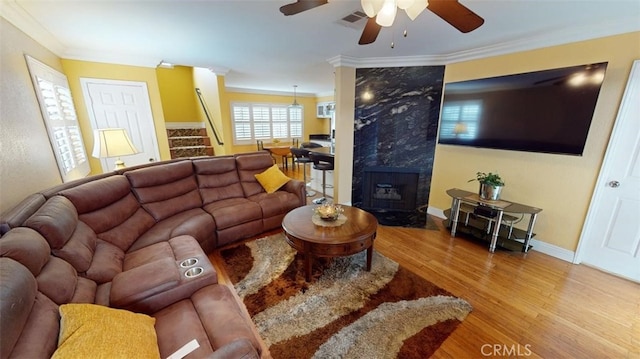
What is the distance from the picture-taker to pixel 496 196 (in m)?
2.80

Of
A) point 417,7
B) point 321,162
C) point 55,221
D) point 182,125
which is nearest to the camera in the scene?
point 417,7

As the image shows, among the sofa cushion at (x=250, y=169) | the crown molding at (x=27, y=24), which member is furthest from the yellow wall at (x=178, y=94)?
the sofa cushion at (x=250, y=169)

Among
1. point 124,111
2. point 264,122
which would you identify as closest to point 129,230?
point 124,111

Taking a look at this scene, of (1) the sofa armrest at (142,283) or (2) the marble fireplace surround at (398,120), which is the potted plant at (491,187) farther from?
(1) the sofa armrest at (142,283)

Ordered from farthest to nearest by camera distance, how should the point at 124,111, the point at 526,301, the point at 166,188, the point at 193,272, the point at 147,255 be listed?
1. the point at 124,111
2. the point at 166,188
3. the point at 526,301
4. the point at 147,255
5. the point at 193,272

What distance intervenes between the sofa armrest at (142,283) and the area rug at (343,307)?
0.73 m

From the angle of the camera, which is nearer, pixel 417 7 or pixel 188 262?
pixel 417 7

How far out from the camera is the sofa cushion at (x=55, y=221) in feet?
4.68

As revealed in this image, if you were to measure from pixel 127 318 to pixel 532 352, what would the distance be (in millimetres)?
2463

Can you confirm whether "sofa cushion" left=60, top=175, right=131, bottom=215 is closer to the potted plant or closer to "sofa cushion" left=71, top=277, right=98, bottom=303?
"sofa cushion" left=71, top=277, right=98, bottom=303

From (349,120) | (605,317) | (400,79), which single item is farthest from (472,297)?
(400,79)

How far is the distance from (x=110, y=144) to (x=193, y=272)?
1958 mm

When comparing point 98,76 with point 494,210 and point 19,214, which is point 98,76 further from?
point 494,210

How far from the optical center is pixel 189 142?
18.9 ft
